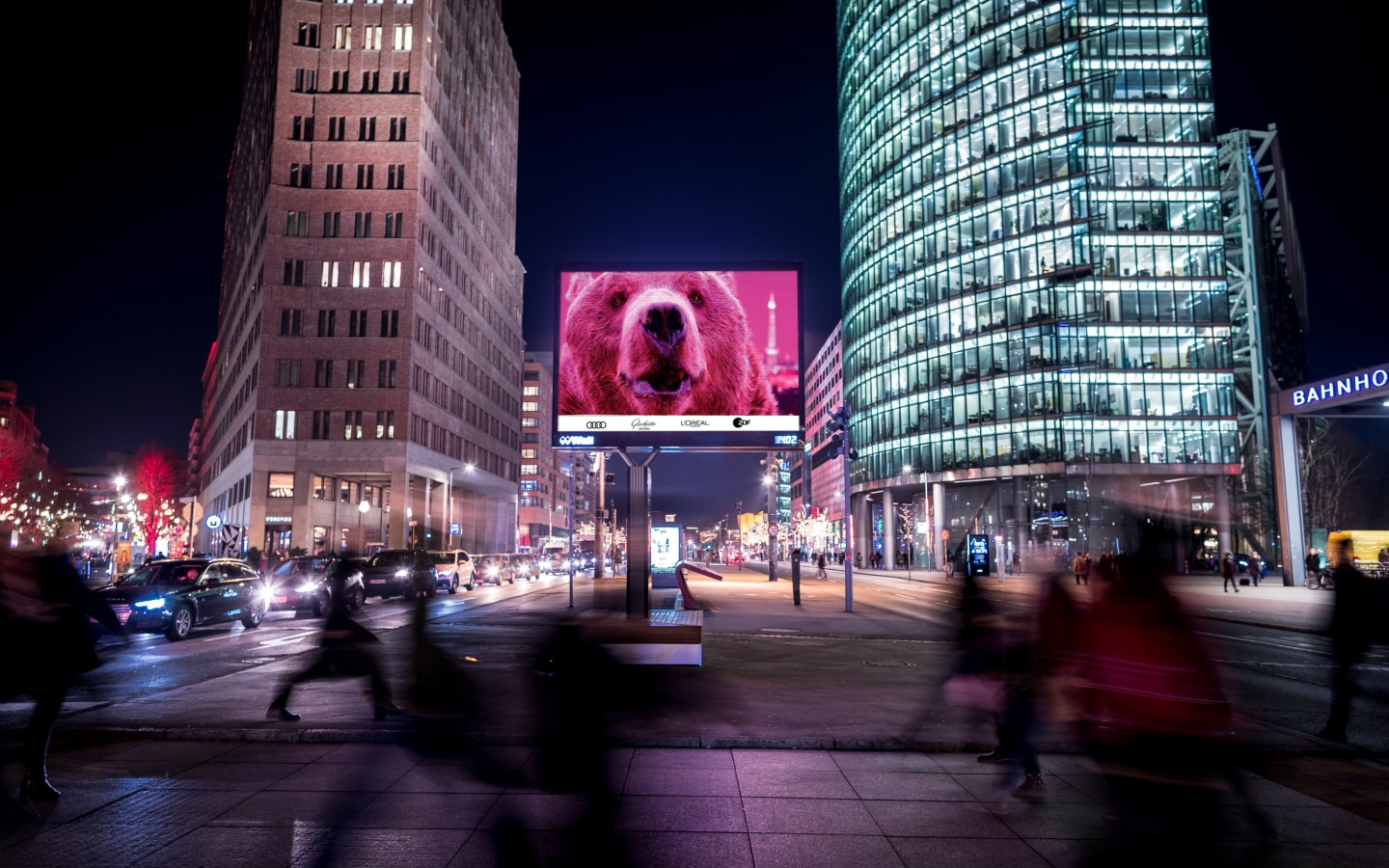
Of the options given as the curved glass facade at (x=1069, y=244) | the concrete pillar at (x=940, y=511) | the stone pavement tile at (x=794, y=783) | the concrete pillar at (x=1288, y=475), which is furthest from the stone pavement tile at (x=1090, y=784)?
the concrete pillar at (x=940, y=511)

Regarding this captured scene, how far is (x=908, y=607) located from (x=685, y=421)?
1578 centimetres

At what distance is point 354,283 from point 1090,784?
203 feet

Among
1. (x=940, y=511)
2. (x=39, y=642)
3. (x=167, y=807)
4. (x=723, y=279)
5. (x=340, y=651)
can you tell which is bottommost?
(x=167, y=807)

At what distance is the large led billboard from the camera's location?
15.9m

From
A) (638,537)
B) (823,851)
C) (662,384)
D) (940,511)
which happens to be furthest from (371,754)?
(940,511)

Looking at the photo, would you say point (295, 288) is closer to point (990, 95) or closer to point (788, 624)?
point (788, 624)

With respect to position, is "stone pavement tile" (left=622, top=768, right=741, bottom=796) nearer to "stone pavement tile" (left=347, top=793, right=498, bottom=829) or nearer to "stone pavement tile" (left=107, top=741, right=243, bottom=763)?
"stone pavement tile" (left=347, top=793, right=498, bottom=829)

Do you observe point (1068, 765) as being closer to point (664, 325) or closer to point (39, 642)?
point (39, 642)

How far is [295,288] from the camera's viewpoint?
198 feet

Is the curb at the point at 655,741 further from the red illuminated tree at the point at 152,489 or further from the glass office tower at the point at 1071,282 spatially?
the red illuminated tree at the point at 152,489

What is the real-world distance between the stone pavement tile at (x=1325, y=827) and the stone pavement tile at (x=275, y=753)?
24.2ft

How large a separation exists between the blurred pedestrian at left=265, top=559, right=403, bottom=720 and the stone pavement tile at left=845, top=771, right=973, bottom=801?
4703mm

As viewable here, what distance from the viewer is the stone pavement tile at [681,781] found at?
641cm

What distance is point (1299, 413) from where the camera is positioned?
118 ft
